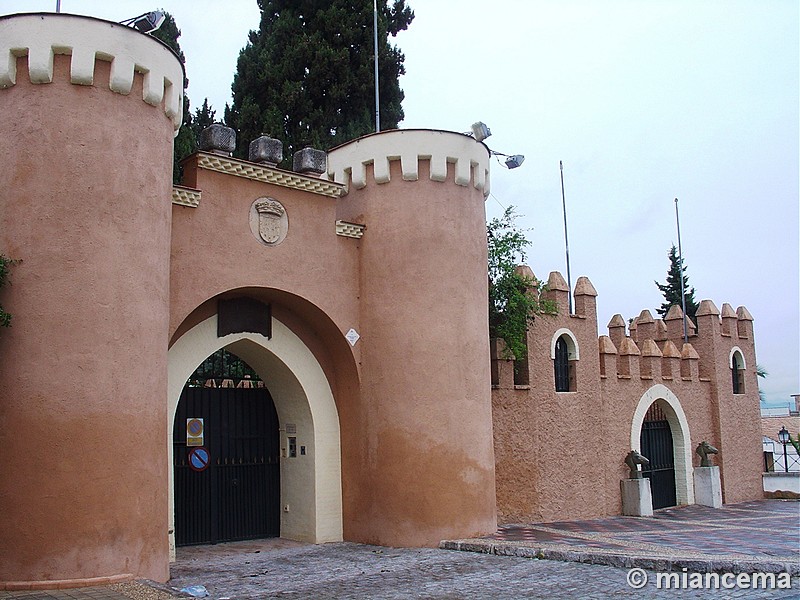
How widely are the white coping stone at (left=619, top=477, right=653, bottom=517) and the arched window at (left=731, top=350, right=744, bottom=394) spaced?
21.7 ft

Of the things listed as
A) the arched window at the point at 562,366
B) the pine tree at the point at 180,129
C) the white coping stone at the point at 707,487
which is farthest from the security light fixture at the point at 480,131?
the white coping stone at the point at 707,487

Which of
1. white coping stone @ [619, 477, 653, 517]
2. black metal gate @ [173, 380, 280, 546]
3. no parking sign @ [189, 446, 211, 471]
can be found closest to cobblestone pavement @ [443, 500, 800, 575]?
white coping stone @ [619, 477, 653, 517]

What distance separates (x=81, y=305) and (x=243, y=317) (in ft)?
11.4

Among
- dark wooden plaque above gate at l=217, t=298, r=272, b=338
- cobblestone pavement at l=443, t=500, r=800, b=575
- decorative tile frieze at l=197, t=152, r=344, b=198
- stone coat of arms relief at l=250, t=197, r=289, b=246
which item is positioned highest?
decorative tile frieze at l=197, t=152, r=344, b=198

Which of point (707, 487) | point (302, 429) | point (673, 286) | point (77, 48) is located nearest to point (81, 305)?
point (77, 48)

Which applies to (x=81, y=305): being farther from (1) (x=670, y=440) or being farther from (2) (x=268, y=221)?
(1) (x=670, y=440)

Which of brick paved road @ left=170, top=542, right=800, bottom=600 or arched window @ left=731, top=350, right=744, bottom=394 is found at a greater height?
arched window @ left=731, top=350, right=744, bottom=394

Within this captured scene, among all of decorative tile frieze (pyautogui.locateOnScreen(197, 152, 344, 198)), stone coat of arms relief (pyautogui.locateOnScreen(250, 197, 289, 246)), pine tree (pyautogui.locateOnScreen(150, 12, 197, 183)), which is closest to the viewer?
decorative tile frieze (pyautogui.locateOnScreen(197, 152, 344, 198))

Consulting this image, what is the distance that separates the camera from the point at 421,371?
12.1 metres

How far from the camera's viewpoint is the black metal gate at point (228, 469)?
1188 cm

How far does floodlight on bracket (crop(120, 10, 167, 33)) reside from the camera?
9633mm

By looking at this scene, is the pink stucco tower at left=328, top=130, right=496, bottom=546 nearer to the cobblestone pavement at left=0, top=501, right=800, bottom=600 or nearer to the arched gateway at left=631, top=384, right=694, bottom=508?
the cobblestone pavement at left=0, top=501, right=800, bottom=600

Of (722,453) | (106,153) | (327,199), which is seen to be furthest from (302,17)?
(722,453)

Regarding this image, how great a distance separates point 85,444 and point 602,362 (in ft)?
38.9
